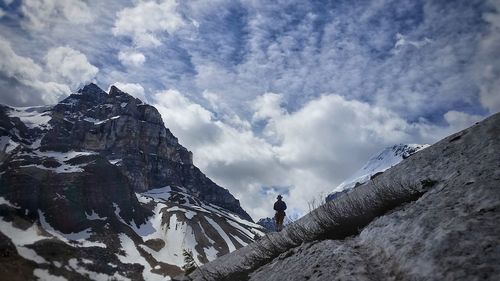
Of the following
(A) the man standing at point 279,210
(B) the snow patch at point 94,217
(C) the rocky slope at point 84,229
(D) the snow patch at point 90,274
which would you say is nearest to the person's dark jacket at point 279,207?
(A) the man standing at point 279,210

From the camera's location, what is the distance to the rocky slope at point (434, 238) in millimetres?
4371

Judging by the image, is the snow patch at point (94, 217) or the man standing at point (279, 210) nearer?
the man standing at point (279, 210)

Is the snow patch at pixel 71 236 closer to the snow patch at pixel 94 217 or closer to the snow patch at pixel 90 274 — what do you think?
the snow patch at pixel 94 217

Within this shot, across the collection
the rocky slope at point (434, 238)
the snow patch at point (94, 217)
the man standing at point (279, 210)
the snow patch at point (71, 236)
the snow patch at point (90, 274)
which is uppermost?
the snow patch at point (94, 217)

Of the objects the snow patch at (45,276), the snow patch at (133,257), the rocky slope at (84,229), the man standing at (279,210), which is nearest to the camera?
the man standing at (279,210)

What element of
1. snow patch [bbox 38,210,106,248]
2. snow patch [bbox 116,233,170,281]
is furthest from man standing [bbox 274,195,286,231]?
snow patch [bbox 38,210,106,248]

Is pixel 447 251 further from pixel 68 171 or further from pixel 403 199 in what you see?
pixel 68 171

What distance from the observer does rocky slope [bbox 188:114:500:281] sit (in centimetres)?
437

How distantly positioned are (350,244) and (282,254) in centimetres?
198

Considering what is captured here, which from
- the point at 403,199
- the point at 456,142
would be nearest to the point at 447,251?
the point at 403,199

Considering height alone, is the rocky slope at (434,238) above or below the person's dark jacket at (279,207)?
below

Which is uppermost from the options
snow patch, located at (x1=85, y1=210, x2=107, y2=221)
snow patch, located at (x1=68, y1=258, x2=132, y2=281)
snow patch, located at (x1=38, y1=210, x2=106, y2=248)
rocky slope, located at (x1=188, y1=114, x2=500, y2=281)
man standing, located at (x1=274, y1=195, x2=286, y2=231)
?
snow patch, located at (x1=85, y1=210, x2=107, y2=221)

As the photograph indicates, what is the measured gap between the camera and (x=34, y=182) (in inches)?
6309

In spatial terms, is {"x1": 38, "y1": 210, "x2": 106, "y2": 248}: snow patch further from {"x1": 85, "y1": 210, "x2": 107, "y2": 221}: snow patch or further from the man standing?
the man standing
